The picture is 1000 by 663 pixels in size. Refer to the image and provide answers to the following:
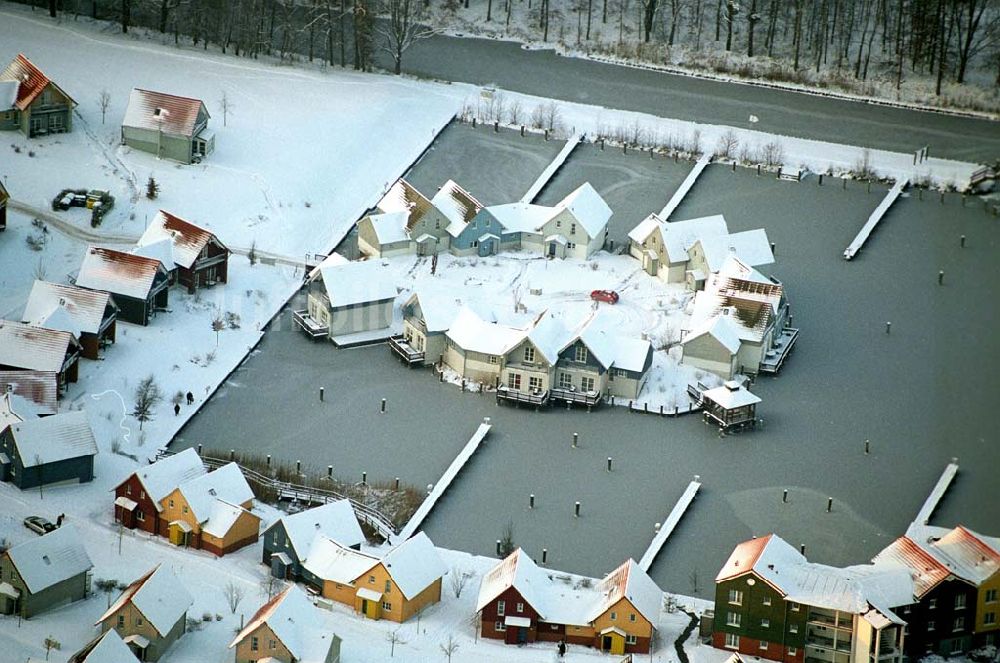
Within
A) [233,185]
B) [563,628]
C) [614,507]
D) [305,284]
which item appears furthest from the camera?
[233,185]

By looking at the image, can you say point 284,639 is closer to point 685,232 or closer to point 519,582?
point 519,582

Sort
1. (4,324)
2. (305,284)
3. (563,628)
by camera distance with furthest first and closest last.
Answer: (305,284), (4,324), (563,628)

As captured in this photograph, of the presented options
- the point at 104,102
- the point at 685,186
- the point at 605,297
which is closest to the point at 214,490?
the point at 605,297

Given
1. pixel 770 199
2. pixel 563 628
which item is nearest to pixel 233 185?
pixel 770 199

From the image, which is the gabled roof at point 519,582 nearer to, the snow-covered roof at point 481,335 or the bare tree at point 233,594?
the bare tree at point 233,594

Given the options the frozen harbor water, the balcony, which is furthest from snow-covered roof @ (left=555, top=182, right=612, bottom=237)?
the balcony

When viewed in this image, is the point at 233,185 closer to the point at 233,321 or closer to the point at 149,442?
the point at 233,321

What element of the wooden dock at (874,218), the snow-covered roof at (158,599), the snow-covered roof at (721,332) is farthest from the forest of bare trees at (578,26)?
the snow-covered roof at (158,599)
